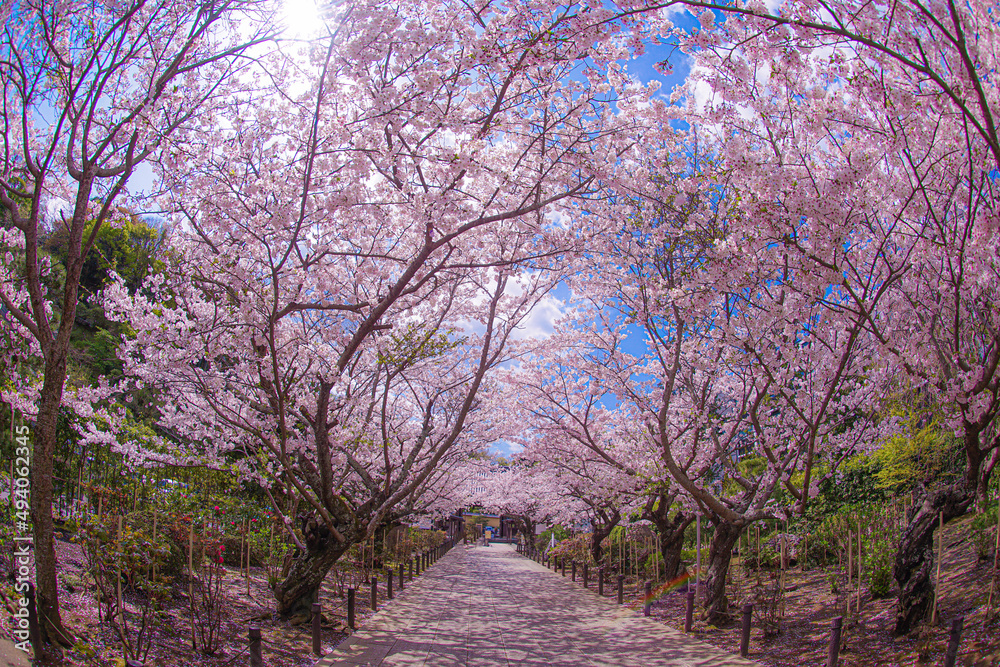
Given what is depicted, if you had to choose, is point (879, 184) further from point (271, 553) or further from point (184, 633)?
point (271, 553)

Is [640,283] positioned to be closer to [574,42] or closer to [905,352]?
[905,352]

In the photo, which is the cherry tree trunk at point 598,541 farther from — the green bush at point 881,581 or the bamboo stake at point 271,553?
the bamboo stake at point 271,553

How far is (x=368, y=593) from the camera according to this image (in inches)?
524

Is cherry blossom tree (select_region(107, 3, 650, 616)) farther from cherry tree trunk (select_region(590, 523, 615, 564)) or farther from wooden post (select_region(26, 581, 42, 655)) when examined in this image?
cherry tree trunk (select_region(590, 523, 615, 564))

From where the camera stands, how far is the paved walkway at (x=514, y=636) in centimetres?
750

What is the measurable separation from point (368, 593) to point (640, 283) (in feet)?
31.7

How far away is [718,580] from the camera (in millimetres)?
9922

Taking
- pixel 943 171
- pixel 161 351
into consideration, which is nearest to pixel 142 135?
pixel 161 351

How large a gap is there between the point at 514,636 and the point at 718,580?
360cm

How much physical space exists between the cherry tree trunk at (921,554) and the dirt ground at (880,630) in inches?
9.5

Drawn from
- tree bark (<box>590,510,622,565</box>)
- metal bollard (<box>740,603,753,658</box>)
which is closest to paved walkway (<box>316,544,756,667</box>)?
metal bollard (<box>740,603,753,658</box>)

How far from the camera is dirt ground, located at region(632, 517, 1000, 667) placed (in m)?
6.05

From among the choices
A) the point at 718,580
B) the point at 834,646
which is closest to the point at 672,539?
the point at 718,580

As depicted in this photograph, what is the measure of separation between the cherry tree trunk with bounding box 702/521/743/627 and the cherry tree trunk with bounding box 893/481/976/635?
2567 millimetres
